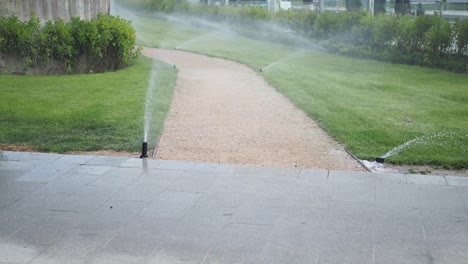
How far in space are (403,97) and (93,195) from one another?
280 inches

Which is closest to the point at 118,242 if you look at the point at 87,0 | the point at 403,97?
the point at 403,97

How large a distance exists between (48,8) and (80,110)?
208 inches

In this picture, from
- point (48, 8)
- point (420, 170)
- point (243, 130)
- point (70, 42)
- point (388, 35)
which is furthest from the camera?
point (388, 35)

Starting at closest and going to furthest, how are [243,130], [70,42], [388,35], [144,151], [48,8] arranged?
1. [144,151]
2. [243,130]
3. [70,42]
4. [48,8]
5. [388,35]

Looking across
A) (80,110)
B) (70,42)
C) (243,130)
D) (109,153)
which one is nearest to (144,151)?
(109,153)

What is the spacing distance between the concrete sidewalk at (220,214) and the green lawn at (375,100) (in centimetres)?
127

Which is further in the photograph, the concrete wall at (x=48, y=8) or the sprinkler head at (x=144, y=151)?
the concrete wall at (x=48, y=8)

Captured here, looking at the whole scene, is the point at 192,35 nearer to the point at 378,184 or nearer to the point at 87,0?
the point at 87,0

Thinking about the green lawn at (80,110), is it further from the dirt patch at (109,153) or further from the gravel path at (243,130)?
the gravel path at (243,130)

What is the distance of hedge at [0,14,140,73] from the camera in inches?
485

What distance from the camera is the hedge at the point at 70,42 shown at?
1232 centimetres

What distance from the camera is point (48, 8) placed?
533 inches

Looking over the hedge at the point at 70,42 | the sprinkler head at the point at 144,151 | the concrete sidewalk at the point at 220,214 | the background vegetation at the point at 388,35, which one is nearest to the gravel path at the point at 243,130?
the sprinkler head at the point at 144,151

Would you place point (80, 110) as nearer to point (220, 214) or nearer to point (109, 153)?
point (109, 153)
